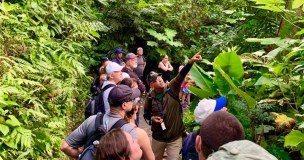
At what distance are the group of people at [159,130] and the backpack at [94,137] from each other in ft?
0.07

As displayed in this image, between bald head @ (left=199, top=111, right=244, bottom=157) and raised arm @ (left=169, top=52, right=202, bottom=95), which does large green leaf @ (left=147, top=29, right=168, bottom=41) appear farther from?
bald head @ (left=199, top=111, right=244, bottom=157)

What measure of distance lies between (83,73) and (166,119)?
Answer: 2556 millimetres

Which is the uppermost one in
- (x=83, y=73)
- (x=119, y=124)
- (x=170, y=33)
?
(x=119, y=124)

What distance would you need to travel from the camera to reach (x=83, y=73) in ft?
24.6

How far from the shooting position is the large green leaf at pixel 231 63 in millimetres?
4559

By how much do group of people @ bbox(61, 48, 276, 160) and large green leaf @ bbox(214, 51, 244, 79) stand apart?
52cm

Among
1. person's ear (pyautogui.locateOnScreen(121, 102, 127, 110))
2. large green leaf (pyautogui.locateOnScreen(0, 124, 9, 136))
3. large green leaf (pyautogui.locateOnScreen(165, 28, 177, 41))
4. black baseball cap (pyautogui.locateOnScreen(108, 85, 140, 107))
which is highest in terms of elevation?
black baseball cap (pyautogui.locateOnScreen(108, 85, 140, 107))

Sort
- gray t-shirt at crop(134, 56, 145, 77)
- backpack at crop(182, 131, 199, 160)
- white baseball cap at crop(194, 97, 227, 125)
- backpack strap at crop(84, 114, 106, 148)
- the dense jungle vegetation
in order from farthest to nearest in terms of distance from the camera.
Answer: gray t-shirt at crop(134, 56, 145, 77)
the dense jungle vegetation
backpack strap at crop(84, 114, 106, 148)
white baseball cap at crop(194, 97, 227, 125)
backpack at crop(182, 131, 199, 160)

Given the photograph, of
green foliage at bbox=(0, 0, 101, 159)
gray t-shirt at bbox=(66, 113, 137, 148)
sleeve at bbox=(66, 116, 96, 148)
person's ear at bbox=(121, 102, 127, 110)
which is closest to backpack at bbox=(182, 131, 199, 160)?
gray t-shirt at bbox=(66, 113, 137, 148)

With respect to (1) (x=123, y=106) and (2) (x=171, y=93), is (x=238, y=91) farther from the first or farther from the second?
(2) (x=171, y=93)

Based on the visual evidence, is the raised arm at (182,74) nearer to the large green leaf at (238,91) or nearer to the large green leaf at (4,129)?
the large green leaf at (238,91)

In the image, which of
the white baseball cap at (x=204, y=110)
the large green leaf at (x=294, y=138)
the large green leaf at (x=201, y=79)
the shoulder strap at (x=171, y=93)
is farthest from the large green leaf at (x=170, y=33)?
the white baseball cap at (x=204, y=110)

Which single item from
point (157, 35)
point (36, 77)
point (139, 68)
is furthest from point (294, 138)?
point (157, 35)

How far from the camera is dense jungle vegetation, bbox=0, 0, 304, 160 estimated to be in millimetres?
4480
